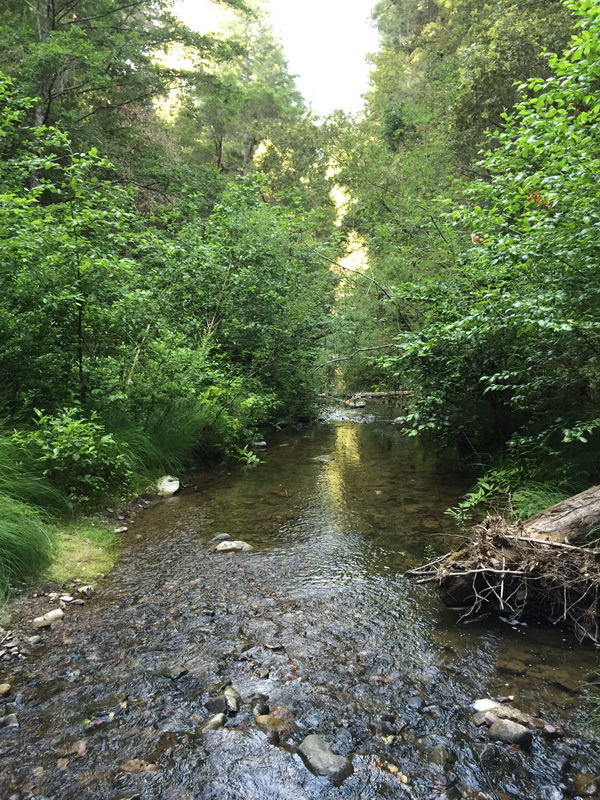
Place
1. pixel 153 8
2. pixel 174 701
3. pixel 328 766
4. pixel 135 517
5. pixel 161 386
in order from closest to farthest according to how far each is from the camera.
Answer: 1. pixel 328 766
2. pixel 174 701
3. pixel 135 517
4. pixel 161 386
5. pixel 153 8

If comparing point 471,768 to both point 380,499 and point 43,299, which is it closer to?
point 380,499

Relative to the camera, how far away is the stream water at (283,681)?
2.15 m

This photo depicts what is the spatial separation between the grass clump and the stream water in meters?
0.21

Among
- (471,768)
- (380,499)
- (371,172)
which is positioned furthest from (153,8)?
(471,768)

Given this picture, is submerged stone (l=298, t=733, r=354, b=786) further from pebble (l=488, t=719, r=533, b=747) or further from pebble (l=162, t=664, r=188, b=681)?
pebble (l=162, t=664, r=188, b=681)

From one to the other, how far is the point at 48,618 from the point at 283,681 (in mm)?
1939

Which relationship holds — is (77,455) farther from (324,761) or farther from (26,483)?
(324,761)

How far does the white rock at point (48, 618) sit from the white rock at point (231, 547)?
66.2 inches

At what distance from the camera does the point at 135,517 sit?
5.76 metres

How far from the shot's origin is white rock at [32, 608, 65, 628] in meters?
3.34

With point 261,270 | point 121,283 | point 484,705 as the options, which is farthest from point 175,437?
point 484,705

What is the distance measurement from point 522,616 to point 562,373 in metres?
3.00

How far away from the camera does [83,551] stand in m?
4.51

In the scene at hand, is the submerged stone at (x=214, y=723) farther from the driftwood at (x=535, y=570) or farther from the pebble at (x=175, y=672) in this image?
the driftwood at (x=535, y=570)
